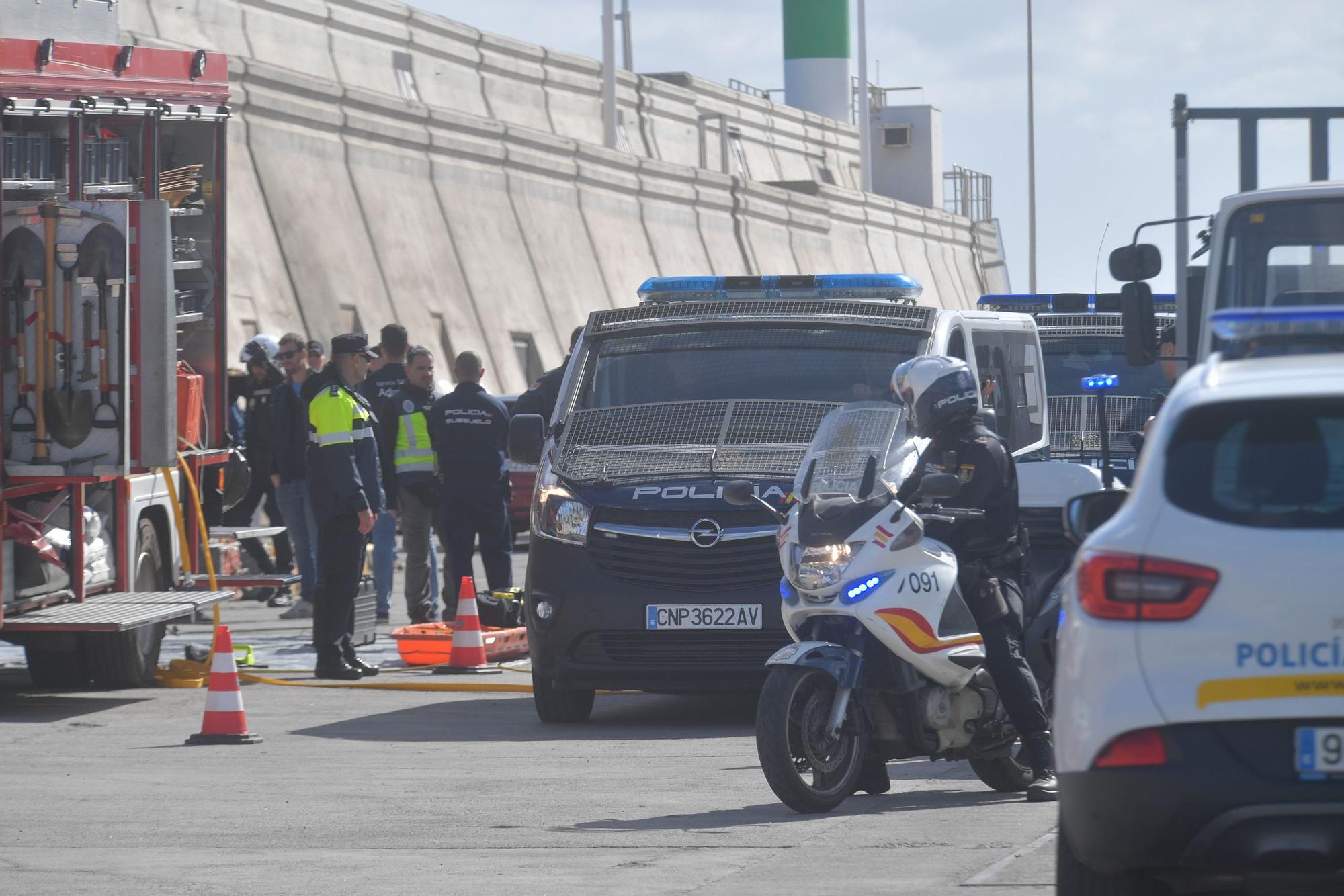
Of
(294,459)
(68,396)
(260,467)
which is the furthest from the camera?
(260,467)

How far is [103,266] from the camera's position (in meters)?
12.8

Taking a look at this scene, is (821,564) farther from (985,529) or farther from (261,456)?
(261,456)

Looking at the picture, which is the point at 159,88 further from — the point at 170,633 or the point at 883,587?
the point at 883,587

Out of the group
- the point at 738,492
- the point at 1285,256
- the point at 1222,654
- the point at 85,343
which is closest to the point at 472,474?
the point at 85,343

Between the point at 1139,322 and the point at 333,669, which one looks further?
the point at 333,669

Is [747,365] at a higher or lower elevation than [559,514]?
higher

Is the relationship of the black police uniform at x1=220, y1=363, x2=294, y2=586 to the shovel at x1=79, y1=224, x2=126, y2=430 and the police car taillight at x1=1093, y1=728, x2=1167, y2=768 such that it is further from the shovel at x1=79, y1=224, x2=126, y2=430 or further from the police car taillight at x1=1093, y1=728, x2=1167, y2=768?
the police car taillight at x1=1093, y1=728, x2=1167, y2=768

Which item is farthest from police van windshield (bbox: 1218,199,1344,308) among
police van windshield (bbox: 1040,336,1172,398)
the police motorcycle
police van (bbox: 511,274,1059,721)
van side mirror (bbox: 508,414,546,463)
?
police van windshield (bbox: 1040,336,1172,398)

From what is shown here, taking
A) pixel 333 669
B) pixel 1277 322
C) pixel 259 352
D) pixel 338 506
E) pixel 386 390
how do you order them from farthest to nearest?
pixel 259 352 → pixel 386 390 → pixel 333 669 → pixel 338 506 → pixel 1277 322

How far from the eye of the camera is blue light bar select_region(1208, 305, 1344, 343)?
5926 mm

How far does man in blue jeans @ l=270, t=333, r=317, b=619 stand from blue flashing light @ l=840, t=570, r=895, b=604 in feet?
29.5

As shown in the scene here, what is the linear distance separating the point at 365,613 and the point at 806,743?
716 centimetres

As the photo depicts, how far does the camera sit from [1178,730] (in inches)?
203

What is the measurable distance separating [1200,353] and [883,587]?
2592 millimetres
